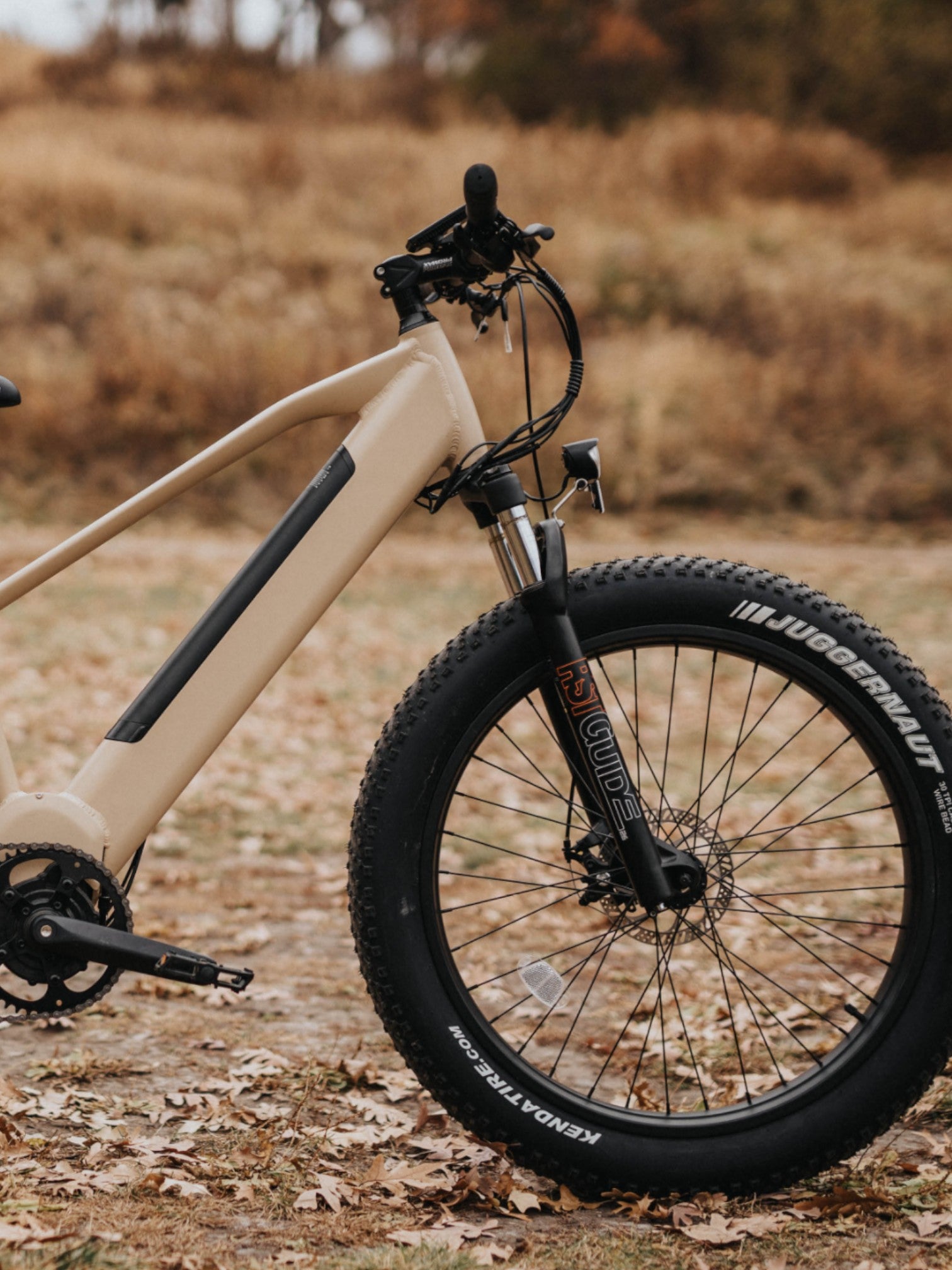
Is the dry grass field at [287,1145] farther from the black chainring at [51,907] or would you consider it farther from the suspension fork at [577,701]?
the suspension fork at [577,701]

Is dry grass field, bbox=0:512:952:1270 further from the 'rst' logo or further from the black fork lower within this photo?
the 'rst' logo

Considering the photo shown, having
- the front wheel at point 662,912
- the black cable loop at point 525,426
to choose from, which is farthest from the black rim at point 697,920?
the black cable loop at point 525,426

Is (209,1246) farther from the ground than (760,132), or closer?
closer

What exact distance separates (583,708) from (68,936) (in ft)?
3.35

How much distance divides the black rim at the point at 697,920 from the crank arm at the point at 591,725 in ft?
0.21

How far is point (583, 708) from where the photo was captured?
2.31 meters

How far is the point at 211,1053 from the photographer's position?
311 cm

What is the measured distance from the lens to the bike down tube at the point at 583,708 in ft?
7.52

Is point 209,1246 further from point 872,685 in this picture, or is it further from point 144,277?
point 144,277

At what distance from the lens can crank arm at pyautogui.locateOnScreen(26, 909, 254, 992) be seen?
2.20 meters

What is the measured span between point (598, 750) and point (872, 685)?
524 millimetres

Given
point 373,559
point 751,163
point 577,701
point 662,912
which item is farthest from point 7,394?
point 751,163

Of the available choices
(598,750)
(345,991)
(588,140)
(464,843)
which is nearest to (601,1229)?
(598,750)

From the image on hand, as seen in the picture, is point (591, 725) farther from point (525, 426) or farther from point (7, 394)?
point (7, 394)
